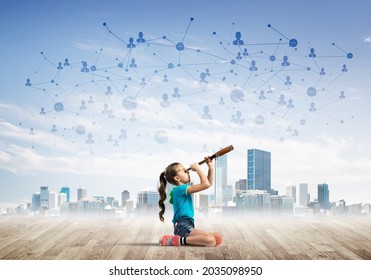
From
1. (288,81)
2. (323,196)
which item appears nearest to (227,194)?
(323,196)

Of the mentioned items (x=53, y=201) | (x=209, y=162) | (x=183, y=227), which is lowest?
(x=183, y=227)

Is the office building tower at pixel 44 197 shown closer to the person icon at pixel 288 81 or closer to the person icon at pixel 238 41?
the person icon at pixel 238 41

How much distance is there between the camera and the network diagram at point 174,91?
5.50 metres

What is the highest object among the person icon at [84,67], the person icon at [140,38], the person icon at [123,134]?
the person icon at [140,38]

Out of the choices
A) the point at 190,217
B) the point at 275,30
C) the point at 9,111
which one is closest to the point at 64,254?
the point at 190,217

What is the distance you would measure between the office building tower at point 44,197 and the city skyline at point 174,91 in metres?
0.13

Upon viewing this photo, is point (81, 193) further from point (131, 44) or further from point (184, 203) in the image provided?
point (184, 203)

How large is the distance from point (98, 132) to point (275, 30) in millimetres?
1921

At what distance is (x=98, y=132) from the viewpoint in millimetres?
5668

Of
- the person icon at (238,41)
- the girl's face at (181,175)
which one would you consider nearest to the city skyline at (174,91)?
the person icon at (238,41)

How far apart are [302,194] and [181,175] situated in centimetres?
224

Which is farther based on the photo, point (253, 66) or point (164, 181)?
point (253, 66)

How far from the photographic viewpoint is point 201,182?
153 inches

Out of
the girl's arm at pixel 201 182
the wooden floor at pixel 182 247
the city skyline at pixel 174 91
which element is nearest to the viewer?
the wooden floor at pixel 182 247
